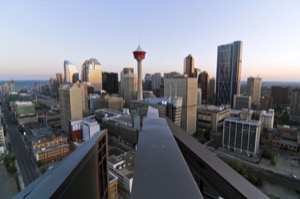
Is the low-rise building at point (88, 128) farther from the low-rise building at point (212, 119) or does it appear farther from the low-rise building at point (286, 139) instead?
the low-rise building at point (286, 139)

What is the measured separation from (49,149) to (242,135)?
2050cm

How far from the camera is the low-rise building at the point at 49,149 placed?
15.9m

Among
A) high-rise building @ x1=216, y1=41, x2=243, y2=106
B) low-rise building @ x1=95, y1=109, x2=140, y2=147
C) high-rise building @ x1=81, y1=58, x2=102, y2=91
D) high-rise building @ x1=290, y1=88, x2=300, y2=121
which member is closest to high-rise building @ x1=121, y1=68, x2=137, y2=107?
high-rise building @ x1=81, y1=58, x2=102, y2=91

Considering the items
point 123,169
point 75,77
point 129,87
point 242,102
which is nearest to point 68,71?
point 75,77

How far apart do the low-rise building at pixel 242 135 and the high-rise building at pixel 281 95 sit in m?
32.3

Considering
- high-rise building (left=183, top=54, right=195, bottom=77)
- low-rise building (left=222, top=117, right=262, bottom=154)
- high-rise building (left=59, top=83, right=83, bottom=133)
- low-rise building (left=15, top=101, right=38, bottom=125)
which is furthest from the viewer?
high-rise building (left=183, top=54, right=195, bottom=77)

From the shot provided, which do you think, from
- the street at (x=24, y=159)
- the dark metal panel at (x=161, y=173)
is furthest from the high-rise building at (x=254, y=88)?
the dark metal panel at (x=161, y=173)

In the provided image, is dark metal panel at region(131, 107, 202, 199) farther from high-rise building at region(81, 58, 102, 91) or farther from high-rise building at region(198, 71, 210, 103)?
high-rise building at region(81, 58, 102, 91)

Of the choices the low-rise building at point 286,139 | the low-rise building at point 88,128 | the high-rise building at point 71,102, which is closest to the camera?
the low-rise building at point 286,139

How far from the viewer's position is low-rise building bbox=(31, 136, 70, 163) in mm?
15934

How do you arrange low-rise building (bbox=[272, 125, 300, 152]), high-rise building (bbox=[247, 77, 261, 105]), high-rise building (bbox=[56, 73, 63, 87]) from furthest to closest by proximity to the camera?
high-rise building (bbox=[56, 73, 63, 87])
high-rise building (bbox=[247, 77, 261, 105])
low-rise building (bbox=[272, 125, 300, 152])

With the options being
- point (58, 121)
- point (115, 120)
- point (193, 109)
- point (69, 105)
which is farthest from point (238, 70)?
point (58, 121)

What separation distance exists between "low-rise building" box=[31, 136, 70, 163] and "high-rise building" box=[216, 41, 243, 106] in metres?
38.3

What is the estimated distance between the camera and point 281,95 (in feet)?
136
